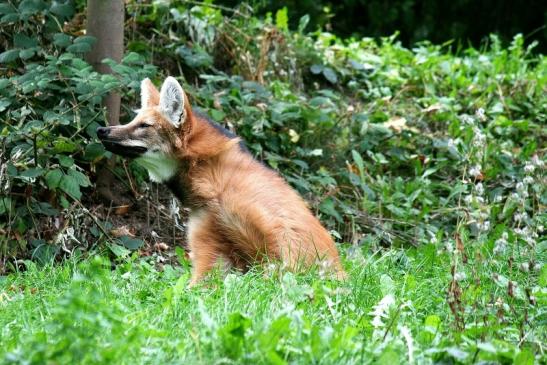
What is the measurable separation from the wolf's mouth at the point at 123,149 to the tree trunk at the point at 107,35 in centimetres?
81

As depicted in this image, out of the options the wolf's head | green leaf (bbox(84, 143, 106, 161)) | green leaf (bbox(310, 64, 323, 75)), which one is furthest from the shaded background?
the wolf's head

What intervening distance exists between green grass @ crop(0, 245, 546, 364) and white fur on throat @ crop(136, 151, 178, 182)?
62 centimetres

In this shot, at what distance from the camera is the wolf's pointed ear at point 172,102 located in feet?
15.4

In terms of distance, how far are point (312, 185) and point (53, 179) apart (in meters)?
2.02

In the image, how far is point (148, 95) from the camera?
499cm

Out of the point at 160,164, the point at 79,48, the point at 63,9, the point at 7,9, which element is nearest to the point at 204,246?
the point at 160,164

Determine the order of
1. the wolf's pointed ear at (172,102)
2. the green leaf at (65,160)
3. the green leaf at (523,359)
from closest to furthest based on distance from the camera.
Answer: the green leaf at (523,359), the wolf's pointed ear at (172,102), the green leaf at (65,160)

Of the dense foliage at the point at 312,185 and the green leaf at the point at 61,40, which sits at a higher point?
the green leaf at the point at 61,40

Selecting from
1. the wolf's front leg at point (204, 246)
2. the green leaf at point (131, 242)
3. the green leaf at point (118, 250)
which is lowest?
the green leaf at point (131, 242)

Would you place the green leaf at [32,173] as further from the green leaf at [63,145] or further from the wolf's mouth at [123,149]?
the wolf's mouth at [123,149]

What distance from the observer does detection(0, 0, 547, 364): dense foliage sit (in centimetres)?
304

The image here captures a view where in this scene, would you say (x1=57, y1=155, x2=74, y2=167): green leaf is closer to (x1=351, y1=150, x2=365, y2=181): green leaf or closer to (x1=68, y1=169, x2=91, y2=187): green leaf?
(x1=68, y1=169, x2=91, y2=187): green leaf

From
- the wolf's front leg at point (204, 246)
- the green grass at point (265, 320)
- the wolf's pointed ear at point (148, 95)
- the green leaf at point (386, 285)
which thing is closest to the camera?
the green grass at point (265, 320)

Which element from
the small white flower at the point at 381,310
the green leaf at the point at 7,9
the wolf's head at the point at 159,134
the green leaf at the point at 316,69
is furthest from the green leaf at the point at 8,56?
the small white flower at the point at 381,310
